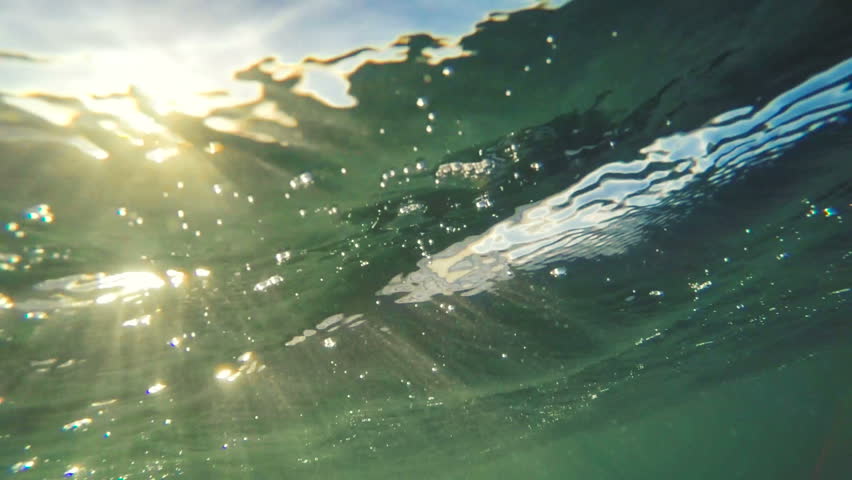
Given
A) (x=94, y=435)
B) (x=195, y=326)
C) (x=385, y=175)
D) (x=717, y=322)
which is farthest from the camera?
(x=717, y=322)

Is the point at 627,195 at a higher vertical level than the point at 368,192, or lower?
lower

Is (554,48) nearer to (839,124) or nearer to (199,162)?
(199,162)

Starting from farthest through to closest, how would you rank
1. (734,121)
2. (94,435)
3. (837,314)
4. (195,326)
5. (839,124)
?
(837,314)
(94,435)
(195,326)
(839,124)
(734,121)

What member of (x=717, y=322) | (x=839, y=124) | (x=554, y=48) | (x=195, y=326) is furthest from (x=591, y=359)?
(x=554, y=48)

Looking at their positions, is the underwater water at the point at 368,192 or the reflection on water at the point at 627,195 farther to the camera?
the reflection on water at the point at 627,195

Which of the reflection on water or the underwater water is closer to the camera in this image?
the underwater water

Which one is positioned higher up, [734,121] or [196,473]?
[734,121]

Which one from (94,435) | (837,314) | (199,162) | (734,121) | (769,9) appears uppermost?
(199,162)

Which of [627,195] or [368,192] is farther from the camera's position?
[627,195]
